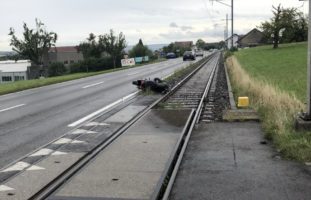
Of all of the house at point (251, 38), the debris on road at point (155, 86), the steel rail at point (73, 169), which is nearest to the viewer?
the steel rail at point (73, 169)

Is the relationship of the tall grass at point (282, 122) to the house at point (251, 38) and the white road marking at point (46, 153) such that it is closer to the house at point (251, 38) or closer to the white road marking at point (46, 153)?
the white road marking at point (46, 153)

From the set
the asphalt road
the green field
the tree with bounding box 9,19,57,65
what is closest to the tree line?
the tree with bounding box 9,19,57,65

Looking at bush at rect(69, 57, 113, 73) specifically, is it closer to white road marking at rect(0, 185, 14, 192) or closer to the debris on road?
the debris on road

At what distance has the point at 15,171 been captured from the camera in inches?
283

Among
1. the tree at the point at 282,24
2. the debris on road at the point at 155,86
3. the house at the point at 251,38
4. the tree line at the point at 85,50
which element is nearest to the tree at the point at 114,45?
the tree line at the point at 85,50

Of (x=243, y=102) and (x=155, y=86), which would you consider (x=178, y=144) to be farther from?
(x=155, y=86)

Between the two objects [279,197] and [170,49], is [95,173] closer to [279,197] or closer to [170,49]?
[279,197]

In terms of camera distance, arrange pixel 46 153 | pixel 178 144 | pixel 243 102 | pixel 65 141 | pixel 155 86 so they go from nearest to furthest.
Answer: pixel 46 153 → pixel 178 144 → pixel 65 141 → pixel 243 102 → pixel 155 86

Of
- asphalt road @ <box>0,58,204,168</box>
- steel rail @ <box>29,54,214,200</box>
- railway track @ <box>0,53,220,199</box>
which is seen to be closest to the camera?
steel rail @ <box>29,54,214,200</box>

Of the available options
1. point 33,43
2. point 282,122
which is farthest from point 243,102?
point 33,43

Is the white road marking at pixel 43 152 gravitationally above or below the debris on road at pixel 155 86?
below

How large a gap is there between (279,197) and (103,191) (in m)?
2.15

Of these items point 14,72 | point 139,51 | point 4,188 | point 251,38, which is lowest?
point 14,72

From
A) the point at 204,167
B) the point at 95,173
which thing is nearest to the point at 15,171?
the point at 95,173
